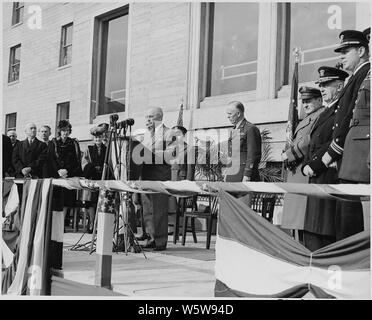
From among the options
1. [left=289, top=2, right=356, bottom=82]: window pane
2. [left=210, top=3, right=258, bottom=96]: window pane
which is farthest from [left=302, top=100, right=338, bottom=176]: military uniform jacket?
[left=210, top=3, right=258, bottom=96]: window pane

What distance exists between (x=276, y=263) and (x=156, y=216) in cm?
286

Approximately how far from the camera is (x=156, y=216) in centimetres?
529

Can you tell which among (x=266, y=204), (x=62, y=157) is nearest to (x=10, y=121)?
(x=62, y=157)

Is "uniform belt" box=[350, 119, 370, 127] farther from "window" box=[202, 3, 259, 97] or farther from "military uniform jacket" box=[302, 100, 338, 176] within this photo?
"window" box=[202, 3, 259, 97]

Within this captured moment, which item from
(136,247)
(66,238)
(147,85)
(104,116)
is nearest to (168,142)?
(136,247)

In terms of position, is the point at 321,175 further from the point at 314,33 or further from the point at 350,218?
the point at 314,33

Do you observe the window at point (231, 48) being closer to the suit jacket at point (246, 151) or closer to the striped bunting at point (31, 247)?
the suit jacket at point (246, 151)

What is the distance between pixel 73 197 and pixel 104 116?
14.6ft

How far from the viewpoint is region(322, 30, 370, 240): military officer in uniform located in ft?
9.88

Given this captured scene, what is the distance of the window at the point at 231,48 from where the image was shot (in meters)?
8.44

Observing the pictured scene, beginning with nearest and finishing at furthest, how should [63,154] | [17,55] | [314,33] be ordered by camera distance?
1. [63,154]
2. [314,33]
3. [17,55]

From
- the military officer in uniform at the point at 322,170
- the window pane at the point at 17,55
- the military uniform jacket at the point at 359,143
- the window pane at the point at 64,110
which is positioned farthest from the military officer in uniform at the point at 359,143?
the window pane at the point at 17,55

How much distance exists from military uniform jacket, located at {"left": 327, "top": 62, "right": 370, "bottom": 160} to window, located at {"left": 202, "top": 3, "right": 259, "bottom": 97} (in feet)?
17.2
